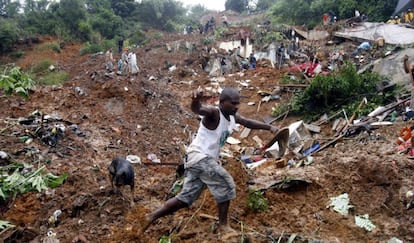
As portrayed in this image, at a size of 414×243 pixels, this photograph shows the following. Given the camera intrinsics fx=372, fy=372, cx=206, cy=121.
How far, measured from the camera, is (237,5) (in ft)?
123

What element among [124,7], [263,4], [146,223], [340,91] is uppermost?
[124,7]

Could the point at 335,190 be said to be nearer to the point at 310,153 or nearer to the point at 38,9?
the point at 310,153

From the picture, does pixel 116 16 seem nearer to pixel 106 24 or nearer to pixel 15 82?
pixel 106 24

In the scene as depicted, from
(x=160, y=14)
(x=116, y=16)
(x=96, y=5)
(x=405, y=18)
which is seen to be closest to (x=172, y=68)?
(x=405, y=18)

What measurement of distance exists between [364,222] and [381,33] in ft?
47.6

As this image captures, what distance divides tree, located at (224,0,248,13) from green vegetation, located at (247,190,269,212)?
118ft

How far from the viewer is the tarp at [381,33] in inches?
567

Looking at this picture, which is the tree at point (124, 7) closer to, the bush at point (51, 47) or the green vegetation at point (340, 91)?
the bush at point (51, 47)

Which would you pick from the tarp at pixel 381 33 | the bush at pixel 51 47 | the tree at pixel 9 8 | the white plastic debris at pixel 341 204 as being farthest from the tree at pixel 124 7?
the white plastic debris at pixel 341 204

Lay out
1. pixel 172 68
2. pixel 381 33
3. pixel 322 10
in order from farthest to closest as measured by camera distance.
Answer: pixel 322 10 → pixel 381 33 → pixel 172 68

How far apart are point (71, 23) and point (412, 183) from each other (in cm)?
2529

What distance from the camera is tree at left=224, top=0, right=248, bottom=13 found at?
37.2 metres

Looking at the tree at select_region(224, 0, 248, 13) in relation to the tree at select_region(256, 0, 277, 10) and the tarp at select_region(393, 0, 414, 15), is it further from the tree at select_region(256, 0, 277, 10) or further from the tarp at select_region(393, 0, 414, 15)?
the tarp at select_region(393, 0, 414, 15)

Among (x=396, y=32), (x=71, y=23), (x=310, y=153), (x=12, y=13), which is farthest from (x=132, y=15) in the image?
(x=310, y=153)
